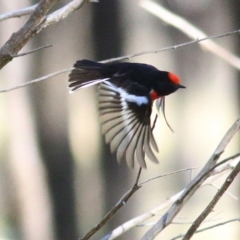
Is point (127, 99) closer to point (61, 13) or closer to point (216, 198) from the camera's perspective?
point (61, 13)

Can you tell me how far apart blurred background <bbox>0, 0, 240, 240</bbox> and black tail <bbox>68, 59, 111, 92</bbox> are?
784mm

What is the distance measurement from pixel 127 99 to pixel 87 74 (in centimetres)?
17

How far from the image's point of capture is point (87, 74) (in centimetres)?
134

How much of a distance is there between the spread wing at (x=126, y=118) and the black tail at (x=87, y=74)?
7 cm

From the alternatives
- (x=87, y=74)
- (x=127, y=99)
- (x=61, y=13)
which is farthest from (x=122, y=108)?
(x=61, y=13)

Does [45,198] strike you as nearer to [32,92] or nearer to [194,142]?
[32,92]

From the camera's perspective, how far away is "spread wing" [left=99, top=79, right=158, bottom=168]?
1179 mm

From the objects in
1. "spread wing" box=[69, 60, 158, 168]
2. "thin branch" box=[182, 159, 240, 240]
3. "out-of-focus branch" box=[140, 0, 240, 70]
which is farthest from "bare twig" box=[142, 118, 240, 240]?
"out-of-focus branch" box=[140, 0, 240, 70]

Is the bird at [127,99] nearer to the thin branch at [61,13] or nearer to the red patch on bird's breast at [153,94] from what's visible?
the red patch on bird's breast at [153,94]

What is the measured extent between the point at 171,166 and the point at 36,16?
4.87 feet

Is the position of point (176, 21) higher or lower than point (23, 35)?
higher

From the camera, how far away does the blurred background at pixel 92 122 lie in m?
2.17

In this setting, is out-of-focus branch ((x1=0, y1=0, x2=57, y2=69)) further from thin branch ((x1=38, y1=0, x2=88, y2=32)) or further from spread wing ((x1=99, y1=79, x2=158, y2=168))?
spread wing ((x1=99, y1=79, x2=158, y2=168))

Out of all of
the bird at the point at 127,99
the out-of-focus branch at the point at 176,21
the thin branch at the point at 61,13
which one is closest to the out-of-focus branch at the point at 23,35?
the thin branch at the point at 61,13
